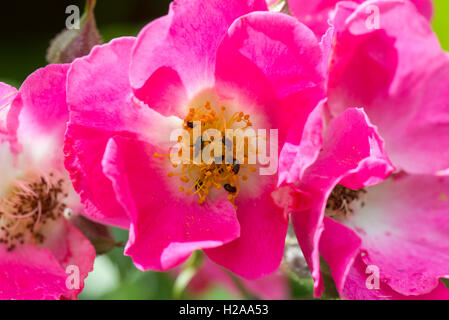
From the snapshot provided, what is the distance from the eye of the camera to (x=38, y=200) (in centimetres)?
129

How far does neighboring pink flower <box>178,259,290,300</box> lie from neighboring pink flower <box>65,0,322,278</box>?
2.32 ft

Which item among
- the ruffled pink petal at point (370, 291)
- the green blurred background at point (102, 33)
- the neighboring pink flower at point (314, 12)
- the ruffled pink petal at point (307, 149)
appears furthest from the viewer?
the green blurred background at point (102, 33)

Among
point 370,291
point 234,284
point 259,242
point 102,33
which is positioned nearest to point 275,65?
point 259,242

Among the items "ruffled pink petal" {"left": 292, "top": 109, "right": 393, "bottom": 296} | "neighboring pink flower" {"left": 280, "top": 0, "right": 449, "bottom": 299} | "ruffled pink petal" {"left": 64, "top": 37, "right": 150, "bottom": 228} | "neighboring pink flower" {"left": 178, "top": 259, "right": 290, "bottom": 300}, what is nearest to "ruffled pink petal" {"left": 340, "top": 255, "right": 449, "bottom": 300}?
"neighboring pink flower" {"left": 280, "top": 0, "right": 449, "bottom": 299}

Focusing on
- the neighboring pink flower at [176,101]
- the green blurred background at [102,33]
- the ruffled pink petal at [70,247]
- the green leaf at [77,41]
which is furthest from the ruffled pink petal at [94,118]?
the green blurred background at [102,33]

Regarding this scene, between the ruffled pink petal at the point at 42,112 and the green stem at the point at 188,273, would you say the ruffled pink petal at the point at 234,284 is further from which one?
the ruffled pink petal at the point at 42,112

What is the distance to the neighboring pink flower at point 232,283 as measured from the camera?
1.83 meters

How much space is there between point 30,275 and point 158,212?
262 mm

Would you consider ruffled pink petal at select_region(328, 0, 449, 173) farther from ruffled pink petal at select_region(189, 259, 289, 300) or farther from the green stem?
ruffled pink petal at select_region(189, 259, 289, 300)

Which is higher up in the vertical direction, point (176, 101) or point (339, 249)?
point (176, 101)

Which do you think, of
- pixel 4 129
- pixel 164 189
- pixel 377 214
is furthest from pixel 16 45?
pixel 377 214

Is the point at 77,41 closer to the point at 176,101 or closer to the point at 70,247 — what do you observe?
the point at 176,101

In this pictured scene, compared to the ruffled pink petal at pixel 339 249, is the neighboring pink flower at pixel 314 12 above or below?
above
